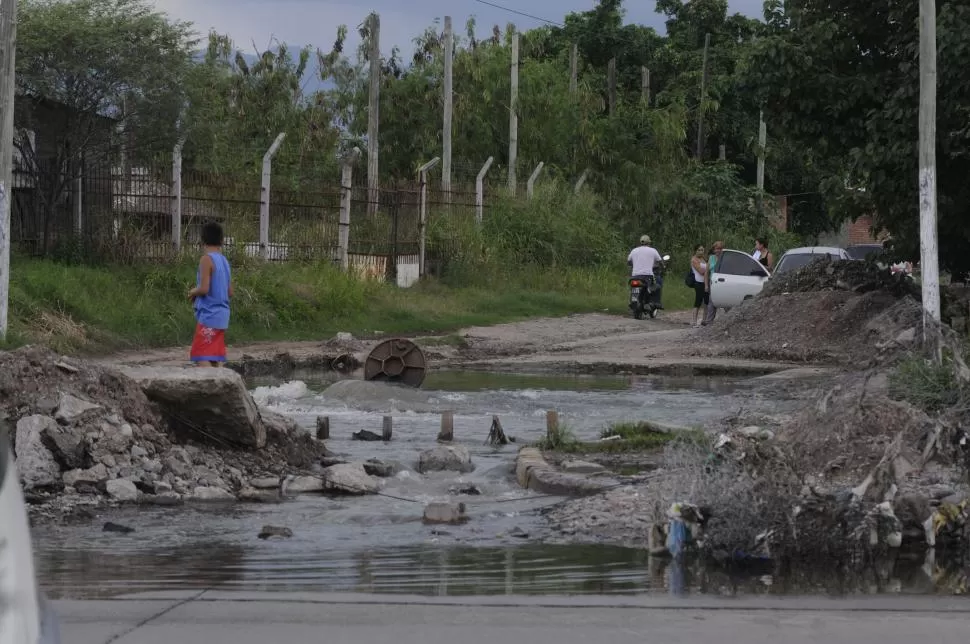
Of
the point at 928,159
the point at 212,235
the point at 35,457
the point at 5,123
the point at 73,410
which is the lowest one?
the point at 35,457

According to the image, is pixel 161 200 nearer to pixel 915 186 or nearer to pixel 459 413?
pixel 459 413

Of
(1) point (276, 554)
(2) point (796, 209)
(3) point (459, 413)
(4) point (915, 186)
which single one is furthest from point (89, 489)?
(2) point (796, 209)

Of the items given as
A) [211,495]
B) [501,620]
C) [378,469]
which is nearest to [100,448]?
[211,495]

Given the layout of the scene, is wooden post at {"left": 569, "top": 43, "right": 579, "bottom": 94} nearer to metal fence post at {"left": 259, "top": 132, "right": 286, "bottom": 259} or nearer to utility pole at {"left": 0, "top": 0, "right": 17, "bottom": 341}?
metal fence post at {"left": 259, "top": 132, "right": 286, "bottom": 259}

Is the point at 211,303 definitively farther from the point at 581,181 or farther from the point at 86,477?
the point at 581,181

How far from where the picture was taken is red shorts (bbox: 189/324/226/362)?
41.8 feet

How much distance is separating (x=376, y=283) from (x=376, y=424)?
1331 cm

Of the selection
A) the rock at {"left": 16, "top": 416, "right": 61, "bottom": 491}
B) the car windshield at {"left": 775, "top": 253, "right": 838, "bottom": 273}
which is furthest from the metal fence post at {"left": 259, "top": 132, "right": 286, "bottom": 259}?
the rock at {"left": 16, "top": 416, "right": 61, "bottom": 491}

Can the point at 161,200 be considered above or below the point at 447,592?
above

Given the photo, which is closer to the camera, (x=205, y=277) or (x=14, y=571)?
(x=14, y=571)

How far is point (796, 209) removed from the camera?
64.1m

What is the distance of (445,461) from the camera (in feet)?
38.2

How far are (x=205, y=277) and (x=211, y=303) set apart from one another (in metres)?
0.25

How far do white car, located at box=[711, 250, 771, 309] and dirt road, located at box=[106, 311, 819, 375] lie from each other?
55.4 inches
